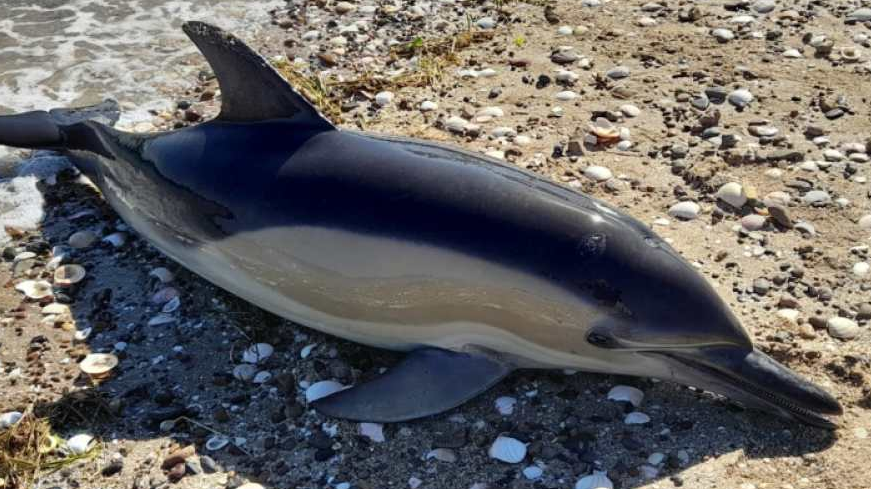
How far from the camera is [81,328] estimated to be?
20.5 feet

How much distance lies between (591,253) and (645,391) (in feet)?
2.92

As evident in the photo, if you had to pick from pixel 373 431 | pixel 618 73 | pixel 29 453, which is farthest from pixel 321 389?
pixel 618 73

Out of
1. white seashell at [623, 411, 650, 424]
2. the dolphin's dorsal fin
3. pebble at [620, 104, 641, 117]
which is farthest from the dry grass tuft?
pebble at [620, 104, 641, 117]

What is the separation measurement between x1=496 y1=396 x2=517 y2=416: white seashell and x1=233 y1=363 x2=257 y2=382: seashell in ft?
4.67

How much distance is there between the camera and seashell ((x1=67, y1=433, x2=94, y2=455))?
5309 millimetres

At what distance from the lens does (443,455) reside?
5121 mm

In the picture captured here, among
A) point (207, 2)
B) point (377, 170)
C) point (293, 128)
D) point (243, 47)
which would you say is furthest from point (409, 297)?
point (207, 2)

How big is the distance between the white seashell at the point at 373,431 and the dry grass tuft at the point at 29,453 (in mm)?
1398

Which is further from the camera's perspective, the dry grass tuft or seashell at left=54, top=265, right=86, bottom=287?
seashell at left=54, top=265, right=86, bottom=287

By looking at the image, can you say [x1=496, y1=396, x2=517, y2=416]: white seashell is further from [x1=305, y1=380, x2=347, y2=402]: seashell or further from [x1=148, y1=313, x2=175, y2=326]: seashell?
[x1=148, y1=313, x2=175, y2=326]: seashell

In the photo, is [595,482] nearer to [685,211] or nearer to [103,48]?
[685,211]

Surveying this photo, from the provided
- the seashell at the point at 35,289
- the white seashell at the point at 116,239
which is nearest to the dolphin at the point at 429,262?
the white seashell at the point at 116,239

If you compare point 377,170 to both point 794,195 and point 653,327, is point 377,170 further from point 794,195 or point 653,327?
point 794,195

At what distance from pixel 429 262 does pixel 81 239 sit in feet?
9.79
